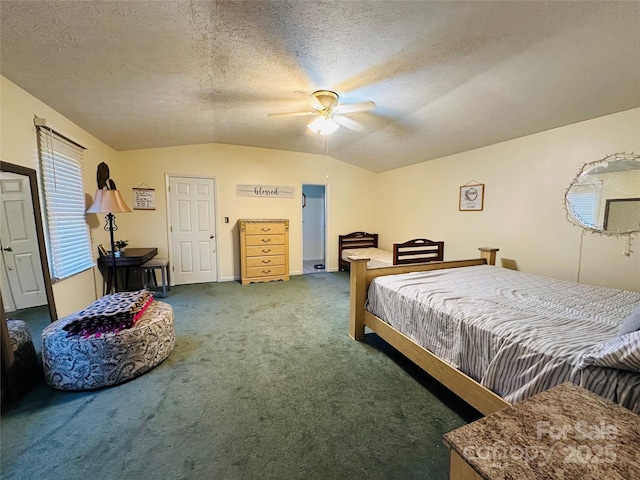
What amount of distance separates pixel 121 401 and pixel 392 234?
474 cm

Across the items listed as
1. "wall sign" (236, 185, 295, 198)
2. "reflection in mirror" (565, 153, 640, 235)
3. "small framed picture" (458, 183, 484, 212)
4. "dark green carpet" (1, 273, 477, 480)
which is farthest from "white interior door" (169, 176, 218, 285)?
"reflection in mirror" (565, 153, 640, 235)

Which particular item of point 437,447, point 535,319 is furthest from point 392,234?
point 437,447

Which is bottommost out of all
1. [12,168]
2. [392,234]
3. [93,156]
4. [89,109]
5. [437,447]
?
[437,447]

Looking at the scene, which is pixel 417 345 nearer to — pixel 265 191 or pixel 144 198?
pixel 265 191

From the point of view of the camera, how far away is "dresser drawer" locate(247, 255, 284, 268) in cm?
458

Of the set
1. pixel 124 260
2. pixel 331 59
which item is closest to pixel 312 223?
pixel 124 260

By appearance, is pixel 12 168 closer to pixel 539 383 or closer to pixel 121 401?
pixel 121 401

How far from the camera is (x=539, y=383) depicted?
1.20m

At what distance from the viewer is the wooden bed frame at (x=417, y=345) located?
145cm

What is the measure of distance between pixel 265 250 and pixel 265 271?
378mm

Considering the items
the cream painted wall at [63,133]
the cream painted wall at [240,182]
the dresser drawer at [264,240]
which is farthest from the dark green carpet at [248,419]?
the cream painted wall at [240,182]

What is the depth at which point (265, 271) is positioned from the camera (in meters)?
4.70

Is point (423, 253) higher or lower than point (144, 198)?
lower

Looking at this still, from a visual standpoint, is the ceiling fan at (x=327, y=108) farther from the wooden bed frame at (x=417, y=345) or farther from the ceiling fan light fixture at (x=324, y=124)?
the wooden bed frame at (x=417, y=345)
